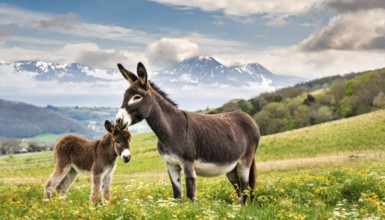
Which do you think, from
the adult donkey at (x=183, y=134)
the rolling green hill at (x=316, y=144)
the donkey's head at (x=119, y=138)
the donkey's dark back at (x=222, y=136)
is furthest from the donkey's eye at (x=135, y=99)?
the rolling green hill at (x=316, y=144)

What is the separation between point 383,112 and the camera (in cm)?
7800

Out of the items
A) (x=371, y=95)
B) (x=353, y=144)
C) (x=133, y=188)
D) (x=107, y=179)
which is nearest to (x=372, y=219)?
(x=107, y=179)

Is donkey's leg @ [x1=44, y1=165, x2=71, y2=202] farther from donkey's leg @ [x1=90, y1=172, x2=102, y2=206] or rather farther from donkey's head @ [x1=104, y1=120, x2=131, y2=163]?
donkey's head @ [x1=104, y1=120, x2=131, y2=163]

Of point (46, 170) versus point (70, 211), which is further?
point (46, 170)

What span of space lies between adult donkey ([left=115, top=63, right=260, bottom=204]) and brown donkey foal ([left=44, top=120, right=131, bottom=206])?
7.72ft

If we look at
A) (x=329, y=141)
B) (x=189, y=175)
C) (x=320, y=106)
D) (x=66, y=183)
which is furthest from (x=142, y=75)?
(x=320, y=106)

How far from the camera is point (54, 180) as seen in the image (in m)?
14.4

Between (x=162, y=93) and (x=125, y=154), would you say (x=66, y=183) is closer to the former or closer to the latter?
(x=125, y=154)

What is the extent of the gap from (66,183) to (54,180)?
591mm

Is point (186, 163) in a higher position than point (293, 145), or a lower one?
higher

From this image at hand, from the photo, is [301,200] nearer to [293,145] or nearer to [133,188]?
[133,188]

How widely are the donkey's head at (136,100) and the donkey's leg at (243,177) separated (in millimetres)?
3548

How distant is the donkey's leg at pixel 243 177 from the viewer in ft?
41.7

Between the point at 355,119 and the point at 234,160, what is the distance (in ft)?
229
